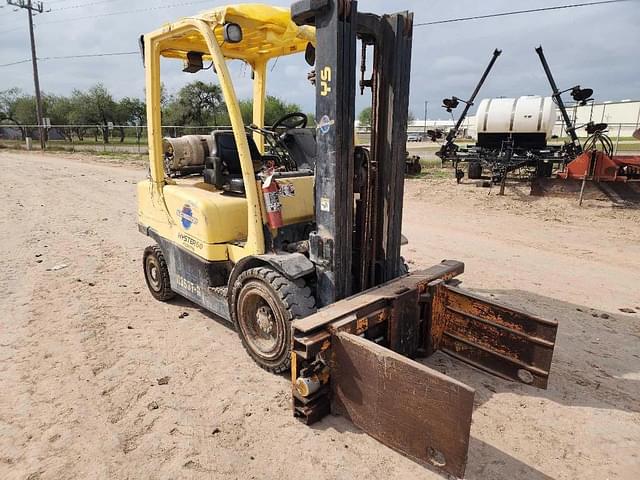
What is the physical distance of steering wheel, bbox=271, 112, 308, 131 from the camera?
Answer: 5.00 meters

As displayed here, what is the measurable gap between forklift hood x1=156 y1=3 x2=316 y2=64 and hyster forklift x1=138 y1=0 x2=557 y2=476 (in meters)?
0.02

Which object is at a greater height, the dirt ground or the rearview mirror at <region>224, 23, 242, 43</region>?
the rearview mirror at <region>224, 23, 242, 43</region>

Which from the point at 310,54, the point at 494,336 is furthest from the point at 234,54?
the point at 494,336

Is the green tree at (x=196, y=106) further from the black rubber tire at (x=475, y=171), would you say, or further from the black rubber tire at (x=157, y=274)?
the black rubber tire at (x=157, y=274)

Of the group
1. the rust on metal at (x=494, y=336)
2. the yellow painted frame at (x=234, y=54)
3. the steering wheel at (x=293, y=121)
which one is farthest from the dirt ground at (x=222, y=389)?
the steering wheel at (x=293, y=121)

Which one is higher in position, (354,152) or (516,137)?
(516,137)

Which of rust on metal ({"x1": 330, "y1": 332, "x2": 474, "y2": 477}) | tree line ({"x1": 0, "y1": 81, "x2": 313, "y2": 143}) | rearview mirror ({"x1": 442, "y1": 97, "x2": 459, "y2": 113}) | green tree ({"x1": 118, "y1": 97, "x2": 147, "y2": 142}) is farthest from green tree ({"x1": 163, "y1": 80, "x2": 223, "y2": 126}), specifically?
rust on metal ({"x1": 330, "y1": 332, "x2": 474, "y2": 477})

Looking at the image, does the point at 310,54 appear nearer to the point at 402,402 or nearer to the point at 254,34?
the point at 254,34

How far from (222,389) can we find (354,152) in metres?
2.10

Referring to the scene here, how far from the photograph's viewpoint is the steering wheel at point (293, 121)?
5003 mm

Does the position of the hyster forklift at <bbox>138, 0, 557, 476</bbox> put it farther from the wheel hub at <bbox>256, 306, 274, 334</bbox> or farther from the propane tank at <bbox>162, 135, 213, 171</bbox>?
the propane tank at <bbox>162, 135, 213, 171</bbox>

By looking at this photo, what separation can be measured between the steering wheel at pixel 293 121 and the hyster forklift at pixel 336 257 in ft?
1.48

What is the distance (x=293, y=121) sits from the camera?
17.4 ft

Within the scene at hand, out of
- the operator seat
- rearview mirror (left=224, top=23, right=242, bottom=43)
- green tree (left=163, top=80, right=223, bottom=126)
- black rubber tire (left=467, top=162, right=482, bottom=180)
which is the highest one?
green tree (left=163, top=80, right=223, bottom=126)
